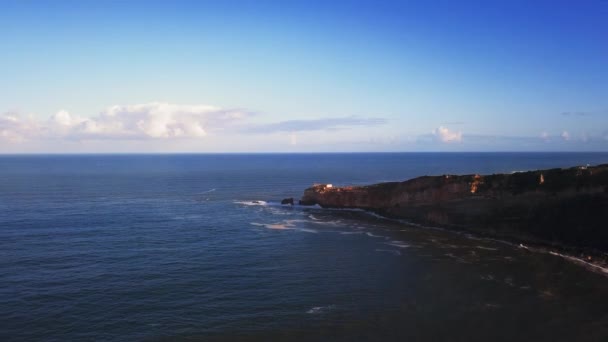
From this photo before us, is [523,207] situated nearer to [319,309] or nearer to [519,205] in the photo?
[519,205]

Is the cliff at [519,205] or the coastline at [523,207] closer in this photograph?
the coastline at [523,207]

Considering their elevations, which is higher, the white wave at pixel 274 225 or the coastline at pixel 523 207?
the coastline at pixel 523 207

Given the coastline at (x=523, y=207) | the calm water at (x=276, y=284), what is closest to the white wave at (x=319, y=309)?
the calm water at (x=276, y=284)

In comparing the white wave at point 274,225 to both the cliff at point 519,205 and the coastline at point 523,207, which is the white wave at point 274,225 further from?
the cliff at point 519,205

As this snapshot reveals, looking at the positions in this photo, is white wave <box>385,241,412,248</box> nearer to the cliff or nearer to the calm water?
the calm water

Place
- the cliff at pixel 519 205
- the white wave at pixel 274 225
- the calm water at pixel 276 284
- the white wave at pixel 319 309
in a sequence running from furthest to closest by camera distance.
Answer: the white wave at pixel 274 225, the cliff at pixel 519 205, the white wave at pixel 319 309, the calm water at pixel 276 284

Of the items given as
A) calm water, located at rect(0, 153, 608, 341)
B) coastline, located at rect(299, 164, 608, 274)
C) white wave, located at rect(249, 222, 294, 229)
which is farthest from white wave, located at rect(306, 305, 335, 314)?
white wave, located at rect(249, 222, 294, 229)

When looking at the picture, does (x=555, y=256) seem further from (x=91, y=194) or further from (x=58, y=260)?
(x=91, y=194)

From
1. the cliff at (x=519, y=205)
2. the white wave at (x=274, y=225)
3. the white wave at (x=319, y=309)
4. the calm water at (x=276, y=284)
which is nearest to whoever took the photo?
the calm water at (x=276, y=284)
